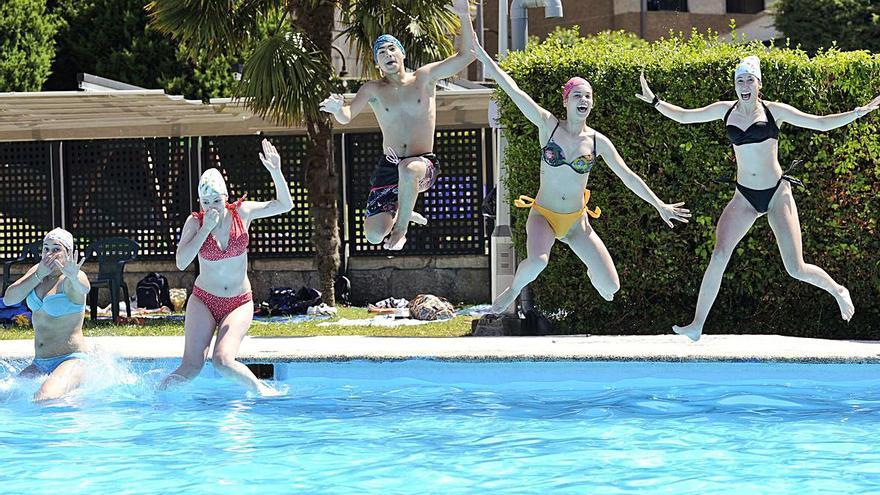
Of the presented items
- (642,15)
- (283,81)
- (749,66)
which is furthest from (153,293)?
(642,15)

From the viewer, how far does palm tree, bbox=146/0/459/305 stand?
13.9 m

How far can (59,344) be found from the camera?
29.5ft

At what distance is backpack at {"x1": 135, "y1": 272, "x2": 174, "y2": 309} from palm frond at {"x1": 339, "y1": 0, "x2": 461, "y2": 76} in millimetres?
3644

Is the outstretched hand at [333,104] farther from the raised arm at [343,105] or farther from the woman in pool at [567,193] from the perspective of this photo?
the woman in pool at [567,193]

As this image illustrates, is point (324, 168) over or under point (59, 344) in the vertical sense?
over

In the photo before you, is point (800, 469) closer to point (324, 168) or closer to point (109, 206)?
point (324, 168)

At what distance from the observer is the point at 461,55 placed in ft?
29.4

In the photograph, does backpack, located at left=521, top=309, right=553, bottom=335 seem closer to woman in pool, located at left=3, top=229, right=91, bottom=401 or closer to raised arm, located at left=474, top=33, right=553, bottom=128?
raised arm, located at left=474, top=33, right=553, bottom=128

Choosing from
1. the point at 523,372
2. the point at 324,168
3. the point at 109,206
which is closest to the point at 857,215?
the point at 523,372

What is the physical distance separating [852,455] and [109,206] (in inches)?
457

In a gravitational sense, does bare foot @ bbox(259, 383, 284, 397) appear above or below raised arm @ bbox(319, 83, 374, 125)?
below

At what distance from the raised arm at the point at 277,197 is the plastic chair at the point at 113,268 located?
5603 millimetres

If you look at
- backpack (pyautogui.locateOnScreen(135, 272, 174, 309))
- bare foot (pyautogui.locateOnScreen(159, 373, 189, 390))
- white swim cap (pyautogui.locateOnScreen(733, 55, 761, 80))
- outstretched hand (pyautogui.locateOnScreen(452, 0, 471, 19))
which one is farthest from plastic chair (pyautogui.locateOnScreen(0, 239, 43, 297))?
white swim cap (pyautogui.locateOnScreen(733, 55, 761, 80))

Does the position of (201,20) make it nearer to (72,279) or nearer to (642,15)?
(72,279)
